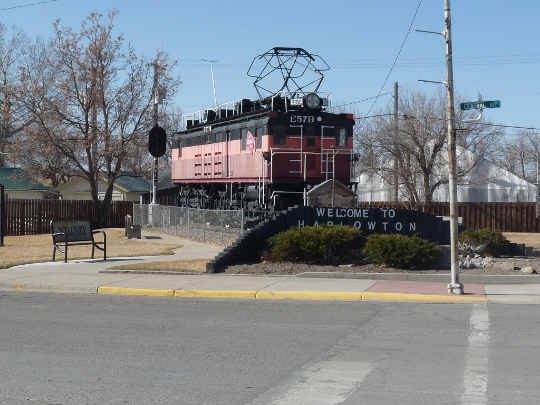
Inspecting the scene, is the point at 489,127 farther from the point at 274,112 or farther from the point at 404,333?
the point at 404,333

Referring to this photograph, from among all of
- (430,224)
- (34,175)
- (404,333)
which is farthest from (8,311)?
(34,175)

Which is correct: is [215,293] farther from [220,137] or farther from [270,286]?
[220,137]

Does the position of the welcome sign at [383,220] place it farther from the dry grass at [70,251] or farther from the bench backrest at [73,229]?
the bench backrest at [73,229]

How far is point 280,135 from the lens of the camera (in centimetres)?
2422

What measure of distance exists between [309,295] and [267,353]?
15.4 ft

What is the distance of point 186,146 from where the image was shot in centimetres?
3350

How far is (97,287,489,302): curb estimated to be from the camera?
12.4 meters

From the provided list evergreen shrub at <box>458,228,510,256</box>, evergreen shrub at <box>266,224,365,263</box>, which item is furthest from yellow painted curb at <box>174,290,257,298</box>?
evergreen shrub at <box>458,228,510,256</box>

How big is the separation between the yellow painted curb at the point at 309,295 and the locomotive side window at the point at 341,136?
1301 centimetres

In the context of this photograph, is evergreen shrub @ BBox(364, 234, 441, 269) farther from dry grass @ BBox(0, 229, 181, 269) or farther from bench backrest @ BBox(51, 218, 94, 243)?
bench backrest @ BBox(51, 218, 94, 243)

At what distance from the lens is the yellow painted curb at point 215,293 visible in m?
12.8

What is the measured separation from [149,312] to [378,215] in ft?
27.4

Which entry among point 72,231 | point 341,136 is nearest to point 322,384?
point 72,231

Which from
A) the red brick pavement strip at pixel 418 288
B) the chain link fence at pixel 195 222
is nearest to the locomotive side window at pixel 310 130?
the chain link fence at pixel 195 222
